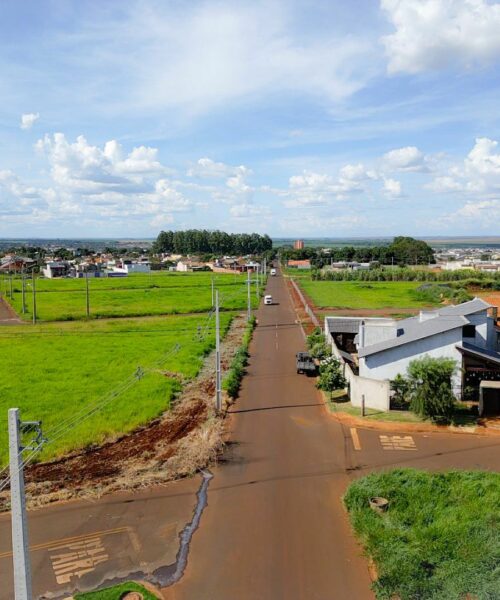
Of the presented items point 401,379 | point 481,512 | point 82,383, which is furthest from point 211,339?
point 481,512

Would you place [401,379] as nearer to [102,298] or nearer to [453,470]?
[453,470]

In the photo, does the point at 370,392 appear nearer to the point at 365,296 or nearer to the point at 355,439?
the point at 355,439

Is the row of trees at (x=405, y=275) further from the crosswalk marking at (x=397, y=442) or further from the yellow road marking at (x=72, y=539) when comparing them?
the yellow road marking at (x=72, y=539)

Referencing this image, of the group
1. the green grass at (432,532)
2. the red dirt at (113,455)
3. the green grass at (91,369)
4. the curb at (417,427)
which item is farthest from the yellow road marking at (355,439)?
the green grass at (91,369)

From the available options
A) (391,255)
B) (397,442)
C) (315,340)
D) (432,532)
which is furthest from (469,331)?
(391,255)

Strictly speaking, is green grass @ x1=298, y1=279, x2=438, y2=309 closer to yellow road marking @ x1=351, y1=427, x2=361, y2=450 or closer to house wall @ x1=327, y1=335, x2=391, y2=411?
house wall @ x1=327, y1=335, x2=391, y2=411
